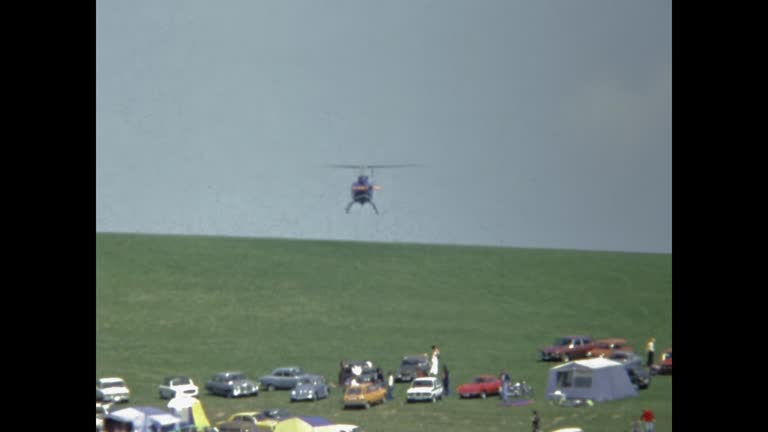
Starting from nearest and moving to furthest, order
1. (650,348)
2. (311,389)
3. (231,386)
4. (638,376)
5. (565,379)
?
(565,379)
(638,376)
(311,389)
(231,386)
(650,348)

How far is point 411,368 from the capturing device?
1595cm

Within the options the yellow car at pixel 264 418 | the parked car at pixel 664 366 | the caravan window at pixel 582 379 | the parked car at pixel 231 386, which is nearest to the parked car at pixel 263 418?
the yellow car at pixel 264 418

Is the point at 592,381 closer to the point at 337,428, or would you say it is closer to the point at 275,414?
the point at 337,428

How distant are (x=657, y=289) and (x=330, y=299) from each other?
6.24 m

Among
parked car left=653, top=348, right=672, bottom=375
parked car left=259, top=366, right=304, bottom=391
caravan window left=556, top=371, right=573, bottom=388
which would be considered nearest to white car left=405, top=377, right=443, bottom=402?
caravan window left=556, top=371, right=573, bottom=388

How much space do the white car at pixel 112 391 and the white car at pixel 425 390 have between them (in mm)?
4082

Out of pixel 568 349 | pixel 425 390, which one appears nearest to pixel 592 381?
pixel 425 390

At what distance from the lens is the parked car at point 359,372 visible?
15438mm

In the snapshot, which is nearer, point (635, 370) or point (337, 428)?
point (337, 428)

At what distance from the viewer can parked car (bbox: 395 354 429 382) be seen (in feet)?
51.3

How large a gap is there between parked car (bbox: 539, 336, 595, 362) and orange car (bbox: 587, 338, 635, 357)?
102 mm

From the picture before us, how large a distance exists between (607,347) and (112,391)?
745cm

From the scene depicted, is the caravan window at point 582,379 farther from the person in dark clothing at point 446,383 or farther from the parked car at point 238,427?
the parked car at point 238,427

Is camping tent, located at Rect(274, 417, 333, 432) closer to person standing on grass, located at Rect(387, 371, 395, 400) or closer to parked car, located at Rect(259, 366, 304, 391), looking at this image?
person standing on grass, located at Rect(387, 371, 395, 400)
